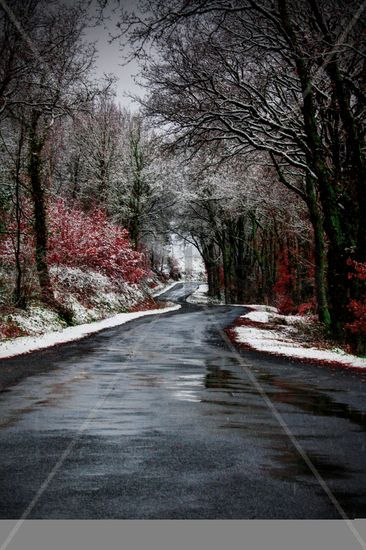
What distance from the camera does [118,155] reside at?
1741 inches

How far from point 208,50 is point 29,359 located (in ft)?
34.5

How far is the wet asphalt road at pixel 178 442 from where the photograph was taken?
4.57 m

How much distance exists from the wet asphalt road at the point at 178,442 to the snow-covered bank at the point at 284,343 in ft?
6.56

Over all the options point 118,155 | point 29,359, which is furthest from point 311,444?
point 118,155

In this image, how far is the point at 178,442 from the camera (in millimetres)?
6473

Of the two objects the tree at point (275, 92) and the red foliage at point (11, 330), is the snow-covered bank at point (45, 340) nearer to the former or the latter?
the red foliage at point (11, 330)

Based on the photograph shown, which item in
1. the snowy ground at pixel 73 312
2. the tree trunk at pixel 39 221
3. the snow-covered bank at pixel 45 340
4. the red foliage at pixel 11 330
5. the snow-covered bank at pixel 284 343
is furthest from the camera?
the tree trunk at pixel 39 221

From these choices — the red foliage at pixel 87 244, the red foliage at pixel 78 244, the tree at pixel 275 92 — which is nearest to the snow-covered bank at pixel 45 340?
the red foliage at pixel 78 244

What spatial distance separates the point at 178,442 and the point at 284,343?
13241 millimetres

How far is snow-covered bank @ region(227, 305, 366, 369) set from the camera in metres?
14.7

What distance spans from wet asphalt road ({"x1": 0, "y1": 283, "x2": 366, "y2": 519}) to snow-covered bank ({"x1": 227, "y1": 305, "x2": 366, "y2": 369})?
1999 millimetres
